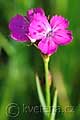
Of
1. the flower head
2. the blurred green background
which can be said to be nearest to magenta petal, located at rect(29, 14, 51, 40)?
the flower head

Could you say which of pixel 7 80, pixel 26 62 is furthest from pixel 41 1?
pixel 7 80

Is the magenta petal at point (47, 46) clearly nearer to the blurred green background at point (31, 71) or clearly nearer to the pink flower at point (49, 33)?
the pink flower at point (49, 33)

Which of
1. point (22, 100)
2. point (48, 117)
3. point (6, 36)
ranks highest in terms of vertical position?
point (6, 36)

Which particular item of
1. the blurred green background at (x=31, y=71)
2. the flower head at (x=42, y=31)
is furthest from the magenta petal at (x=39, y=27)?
the blurred green background at (x=31, y=71)

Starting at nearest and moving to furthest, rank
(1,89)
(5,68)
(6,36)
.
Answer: (1,89) → (5,68) → (6,36)

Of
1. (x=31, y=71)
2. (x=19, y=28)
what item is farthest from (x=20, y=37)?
(x=31, y=71)

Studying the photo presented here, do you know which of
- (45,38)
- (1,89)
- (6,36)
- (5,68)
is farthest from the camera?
(6,36)

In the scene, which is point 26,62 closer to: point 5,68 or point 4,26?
point 5,68
